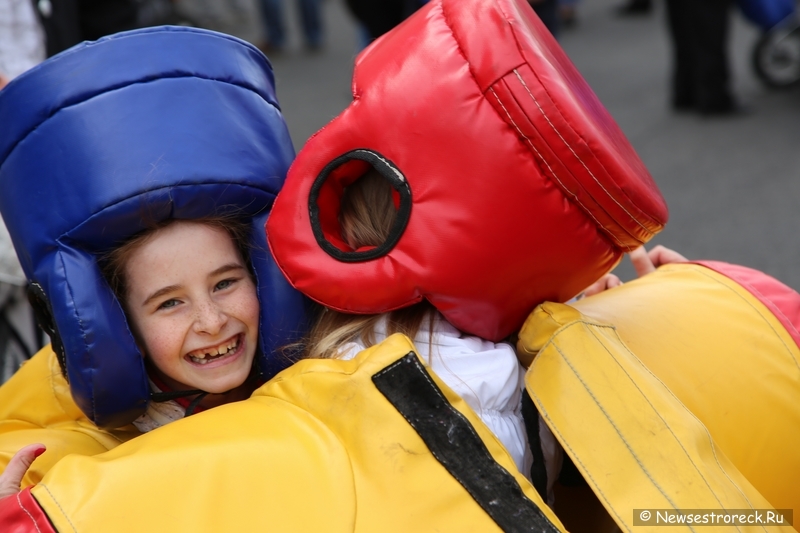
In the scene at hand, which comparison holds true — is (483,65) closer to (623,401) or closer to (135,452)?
(623,401)

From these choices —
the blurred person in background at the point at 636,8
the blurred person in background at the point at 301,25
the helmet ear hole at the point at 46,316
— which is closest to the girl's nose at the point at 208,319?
the helmet ear hole at the point at 46,316

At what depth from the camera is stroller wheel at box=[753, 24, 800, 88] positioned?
17.1ft

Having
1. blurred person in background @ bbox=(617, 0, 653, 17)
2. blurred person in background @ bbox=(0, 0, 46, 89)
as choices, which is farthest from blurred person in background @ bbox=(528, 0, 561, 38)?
blurred person in background @ bbox=(617, 0, 653, 17)

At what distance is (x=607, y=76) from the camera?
6.16 m

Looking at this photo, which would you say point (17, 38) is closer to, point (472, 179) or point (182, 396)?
point (182, 396)

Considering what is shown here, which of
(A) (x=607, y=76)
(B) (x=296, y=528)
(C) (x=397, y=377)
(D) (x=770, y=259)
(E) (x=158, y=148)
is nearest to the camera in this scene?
(B) (x=296, y=528)

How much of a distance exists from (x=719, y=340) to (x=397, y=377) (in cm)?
65

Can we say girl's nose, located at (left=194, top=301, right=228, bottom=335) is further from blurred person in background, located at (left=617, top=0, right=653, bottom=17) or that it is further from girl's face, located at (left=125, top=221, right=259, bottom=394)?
blurred person in background, located at (left=617, top=0, right=653, bottom=17)

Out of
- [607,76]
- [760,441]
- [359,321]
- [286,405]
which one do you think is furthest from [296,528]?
[607,76]

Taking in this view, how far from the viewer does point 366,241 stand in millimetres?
1521

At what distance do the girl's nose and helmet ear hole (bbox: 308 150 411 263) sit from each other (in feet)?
0.85

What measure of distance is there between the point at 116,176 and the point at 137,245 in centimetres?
13

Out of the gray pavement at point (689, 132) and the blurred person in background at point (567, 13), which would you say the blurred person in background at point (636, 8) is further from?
the blurred person in background at point (567, 13)

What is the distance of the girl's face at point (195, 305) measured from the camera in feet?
5.16
